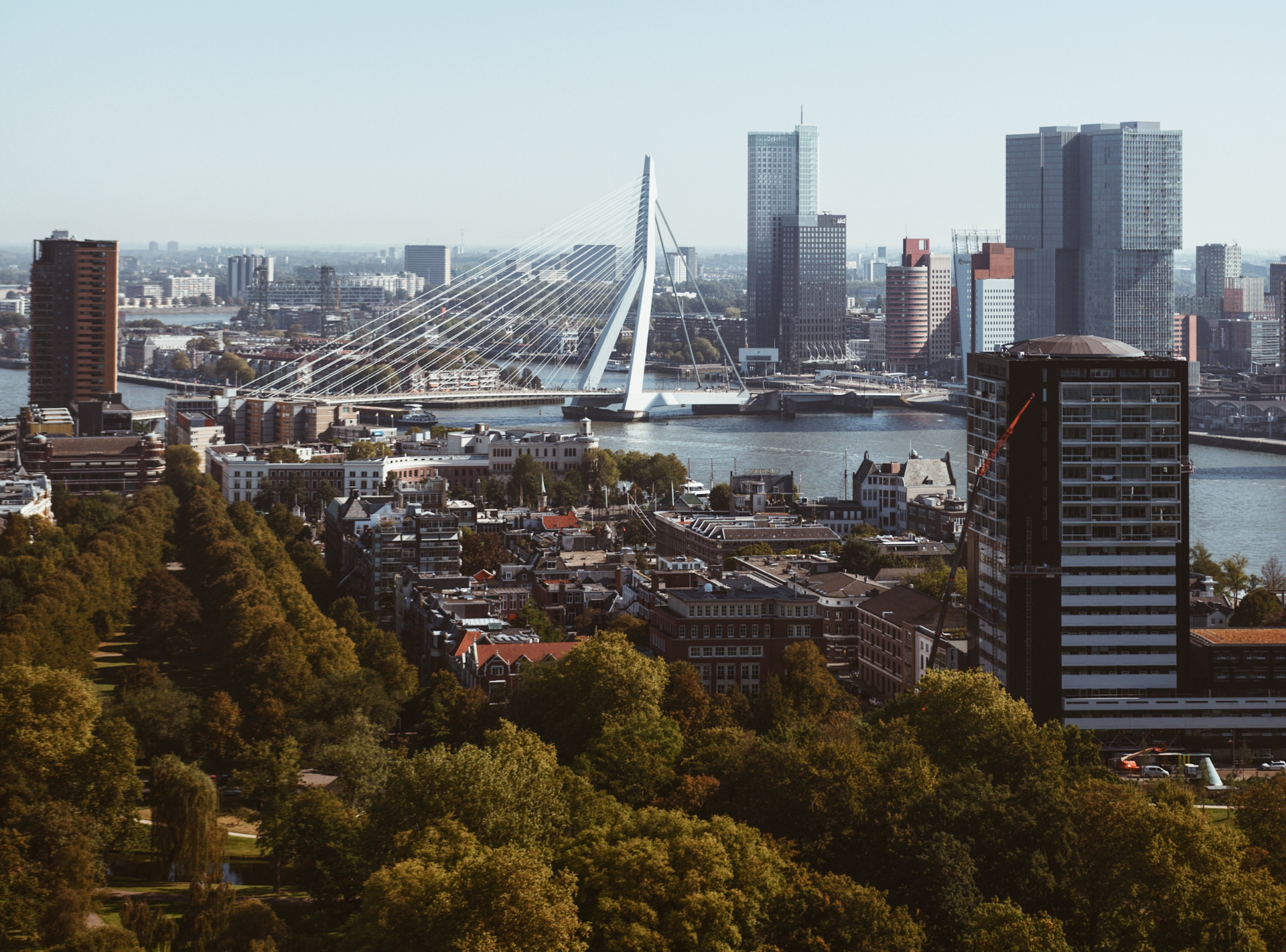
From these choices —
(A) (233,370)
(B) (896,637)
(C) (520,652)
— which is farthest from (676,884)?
(A) (233,370)

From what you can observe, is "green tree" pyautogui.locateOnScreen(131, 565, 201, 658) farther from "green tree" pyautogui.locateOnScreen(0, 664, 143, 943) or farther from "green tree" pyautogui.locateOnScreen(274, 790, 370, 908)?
"green tree" pyautogui.locateOnScreen(274, 790, 370, 908)

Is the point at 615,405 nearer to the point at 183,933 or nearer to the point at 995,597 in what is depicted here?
the point at 995,597

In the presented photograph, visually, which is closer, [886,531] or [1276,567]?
[1276,567]

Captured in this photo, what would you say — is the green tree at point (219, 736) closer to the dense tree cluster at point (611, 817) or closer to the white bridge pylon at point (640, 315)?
the dense tree cluster at point (611, 817)

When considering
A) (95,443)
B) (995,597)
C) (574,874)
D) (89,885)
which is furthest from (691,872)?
(95,443)

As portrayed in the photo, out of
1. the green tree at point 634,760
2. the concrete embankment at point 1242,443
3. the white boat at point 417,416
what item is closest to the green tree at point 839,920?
the green tree at point 634,760

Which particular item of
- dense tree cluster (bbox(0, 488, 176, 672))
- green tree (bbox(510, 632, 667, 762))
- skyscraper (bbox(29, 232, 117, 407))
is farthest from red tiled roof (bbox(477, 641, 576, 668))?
skyscraper (bbox(29, 232, 117, 407))
